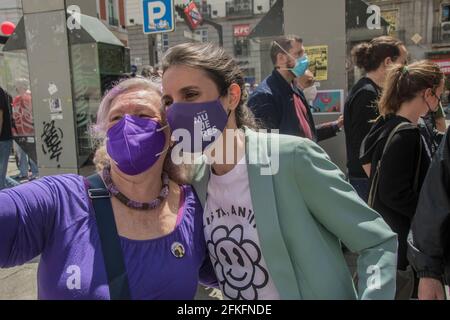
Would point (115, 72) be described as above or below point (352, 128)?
above

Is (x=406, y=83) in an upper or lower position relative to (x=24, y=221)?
upper

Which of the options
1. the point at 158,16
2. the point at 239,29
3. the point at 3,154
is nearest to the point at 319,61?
the point at 158,16

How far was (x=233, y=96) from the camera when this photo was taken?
1.80 m

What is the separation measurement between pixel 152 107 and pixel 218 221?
20.4 inches

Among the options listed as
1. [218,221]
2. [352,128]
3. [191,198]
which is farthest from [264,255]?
[352,128]

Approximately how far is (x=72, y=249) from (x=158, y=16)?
458 centimetres

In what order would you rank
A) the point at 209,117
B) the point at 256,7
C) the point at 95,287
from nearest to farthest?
the point at 95,287
the point at 209,117
the point at 256,7

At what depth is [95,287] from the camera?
1.36m

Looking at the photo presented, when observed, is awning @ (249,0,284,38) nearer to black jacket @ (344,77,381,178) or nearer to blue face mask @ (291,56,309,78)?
blue face mask @ (291,56,309,78)

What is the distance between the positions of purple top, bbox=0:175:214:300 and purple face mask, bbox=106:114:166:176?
17cm

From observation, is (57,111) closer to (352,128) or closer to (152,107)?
(352,128)

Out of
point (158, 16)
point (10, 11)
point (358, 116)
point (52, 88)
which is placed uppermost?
point (10, 11)

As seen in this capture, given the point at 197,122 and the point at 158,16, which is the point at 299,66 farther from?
the point at 197,122

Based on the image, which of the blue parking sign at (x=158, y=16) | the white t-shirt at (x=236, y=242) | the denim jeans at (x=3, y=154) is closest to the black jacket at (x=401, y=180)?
the white t-shirt at (x=236, y=242)
